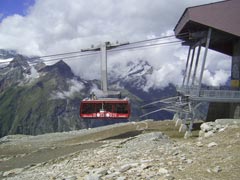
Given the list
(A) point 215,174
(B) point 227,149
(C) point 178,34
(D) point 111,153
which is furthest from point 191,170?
(C) point 178,34

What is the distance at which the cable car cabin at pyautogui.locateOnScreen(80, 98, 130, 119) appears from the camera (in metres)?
46.6

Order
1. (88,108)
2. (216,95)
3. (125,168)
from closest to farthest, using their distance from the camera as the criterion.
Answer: (125,168) → (216,95) → (88,108)

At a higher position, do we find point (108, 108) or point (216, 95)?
point (216, 95)

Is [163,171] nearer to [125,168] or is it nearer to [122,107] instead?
[125,168]

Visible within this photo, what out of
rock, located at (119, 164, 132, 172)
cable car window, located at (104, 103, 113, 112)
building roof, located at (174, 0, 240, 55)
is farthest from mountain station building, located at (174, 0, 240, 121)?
rock, located at (119, 164, 132, 172)

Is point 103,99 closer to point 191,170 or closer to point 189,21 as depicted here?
point 189,21

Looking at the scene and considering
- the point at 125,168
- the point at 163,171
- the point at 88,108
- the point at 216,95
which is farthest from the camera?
the point at 88,108

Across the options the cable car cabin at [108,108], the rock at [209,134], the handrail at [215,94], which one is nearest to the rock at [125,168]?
the rock at [209,134]

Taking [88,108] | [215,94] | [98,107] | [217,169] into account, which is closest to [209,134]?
[217,169]

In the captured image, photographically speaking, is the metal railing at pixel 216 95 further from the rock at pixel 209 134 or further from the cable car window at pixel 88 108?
the rock at pixel 209 134

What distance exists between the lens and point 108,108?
46938 millimetres

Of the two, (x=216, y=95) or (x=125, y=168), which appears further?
(x=216, y=95)

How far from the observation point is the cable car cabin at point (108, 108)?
46.6 metres

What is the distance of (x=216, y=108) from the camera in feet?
202
